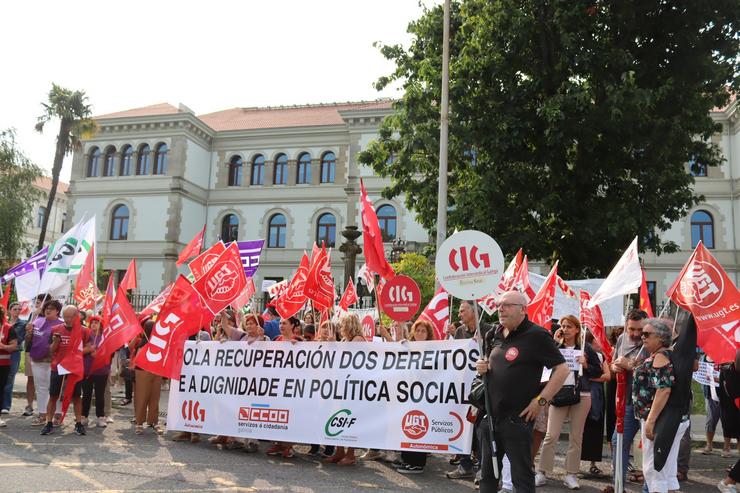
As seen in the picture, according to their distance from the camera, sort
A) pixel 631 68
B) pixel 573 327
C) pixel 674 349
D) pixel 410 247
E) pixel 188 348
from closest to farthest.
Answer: pixel 674 349, pixel 573 327, pixel 188 348, pixel 631 68, pixel 410 247

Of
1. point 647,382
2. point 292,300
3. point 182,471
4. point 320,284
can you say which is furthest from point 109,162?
point 647,382

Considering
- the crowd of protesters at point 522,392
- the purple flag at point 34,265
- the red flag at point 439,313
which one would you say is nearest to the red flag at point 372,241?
the crowd of protesters at point 522,392

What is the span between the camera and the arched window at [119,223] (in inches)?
1607

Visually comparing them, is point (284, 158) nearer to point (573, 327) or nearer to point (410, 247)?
point (410, 247)

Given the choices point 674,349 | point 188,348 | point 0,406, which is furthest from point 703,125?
point 0,406

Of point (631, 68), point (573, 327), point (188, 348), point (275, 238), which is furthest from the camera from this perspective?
point (275, 238)

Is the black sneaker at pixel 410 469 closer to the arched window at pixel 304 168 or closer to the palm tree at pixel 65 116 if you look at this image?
the palm tree at pixel 65 116

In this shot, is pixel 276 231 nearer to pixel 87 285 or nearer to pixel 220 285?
pixel 87 285

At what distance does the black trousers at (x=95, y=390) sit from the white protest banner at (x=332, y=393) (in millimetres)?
1659

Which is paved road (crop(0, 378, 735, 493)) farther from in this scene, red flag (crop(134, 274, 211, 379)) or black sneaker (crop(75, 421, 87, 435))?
red flag (crop(134, 274, 211, 379))

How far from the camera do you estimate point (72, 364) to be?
873cm

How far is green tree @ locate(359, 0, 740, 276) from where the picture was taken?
15.4 meters

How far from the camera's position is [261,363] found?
8125 mm

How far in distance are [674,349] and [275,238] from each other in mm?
36066
